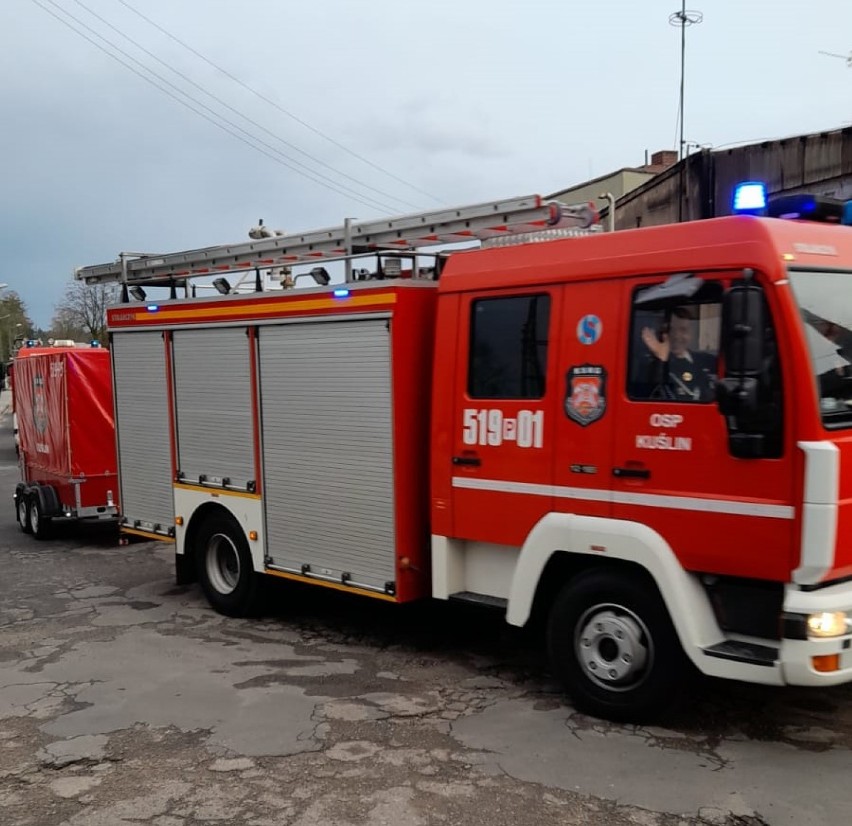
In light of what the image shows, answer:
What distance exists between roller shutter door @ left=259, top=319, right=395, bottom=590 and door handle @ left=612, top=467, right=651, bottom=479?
67.6 inches

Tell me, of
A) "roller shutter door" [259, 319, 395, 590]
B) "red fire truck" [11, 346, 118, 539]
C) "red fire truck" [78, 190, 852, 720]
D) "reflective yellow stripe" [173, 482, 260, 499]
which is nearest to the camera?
"red fire truck" [78, 190, 852, 720]

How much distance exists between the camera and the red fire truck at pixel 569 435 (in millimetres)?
4094

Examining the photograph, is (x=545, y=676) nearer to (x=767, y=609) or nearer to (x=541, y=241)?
(x=767, y=609)

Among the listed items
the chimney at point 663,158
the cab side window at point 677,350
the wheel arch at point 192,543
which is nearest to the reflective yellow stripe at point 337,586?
the wheel arch at point 192,543

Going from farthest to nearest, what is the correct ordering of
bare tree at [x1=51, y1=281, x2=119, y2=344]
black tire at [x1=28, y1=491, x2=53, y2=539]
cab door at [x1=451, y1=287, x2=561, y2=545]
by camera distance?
bare tree at [x1=51, y1=281, x2=119, y2=344] → black tire at [x1=28, y1=491, x2=53, y2=539] → cab door at [x1=451, y1=287, x2=561, y2=545]

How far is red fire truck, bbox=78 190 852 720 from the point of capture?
409cm

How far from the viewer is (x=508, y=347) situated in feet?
17.3

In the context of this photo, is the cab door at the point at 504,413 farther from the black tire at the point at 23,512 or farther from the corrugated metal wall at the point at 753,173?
the black tire at the point at 23,512

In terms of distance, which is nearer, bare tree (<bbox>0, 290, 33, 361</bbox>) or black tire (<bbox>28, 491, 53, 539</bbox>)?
black tire (<bbox>28, 491, 53, 539</bbox>)

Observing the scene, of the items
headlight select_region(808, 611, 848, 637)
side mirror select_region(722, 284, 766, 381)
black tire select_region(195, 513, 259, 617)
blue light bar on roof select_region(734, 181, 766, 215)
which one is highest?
blue light bar on roof select_region(734, 181, 766, 215)

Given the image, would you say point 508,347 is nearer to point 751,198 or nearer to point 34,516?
point 751,198

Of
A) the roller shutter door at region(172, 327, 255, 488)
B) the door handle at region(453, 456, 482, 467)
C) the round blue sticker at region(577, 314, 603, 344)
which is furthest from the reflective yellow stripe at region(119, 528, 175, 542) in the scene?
the round blue sticker at region(577, 314, 603, 344)

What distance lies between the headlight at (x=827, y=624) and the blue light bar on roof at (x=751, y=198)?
217cm

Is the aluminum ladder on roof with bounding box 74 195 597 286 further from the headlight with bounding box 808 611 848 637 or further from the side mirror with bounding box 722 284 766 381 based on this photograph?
the headlight with bounding box 808 611 848 637
